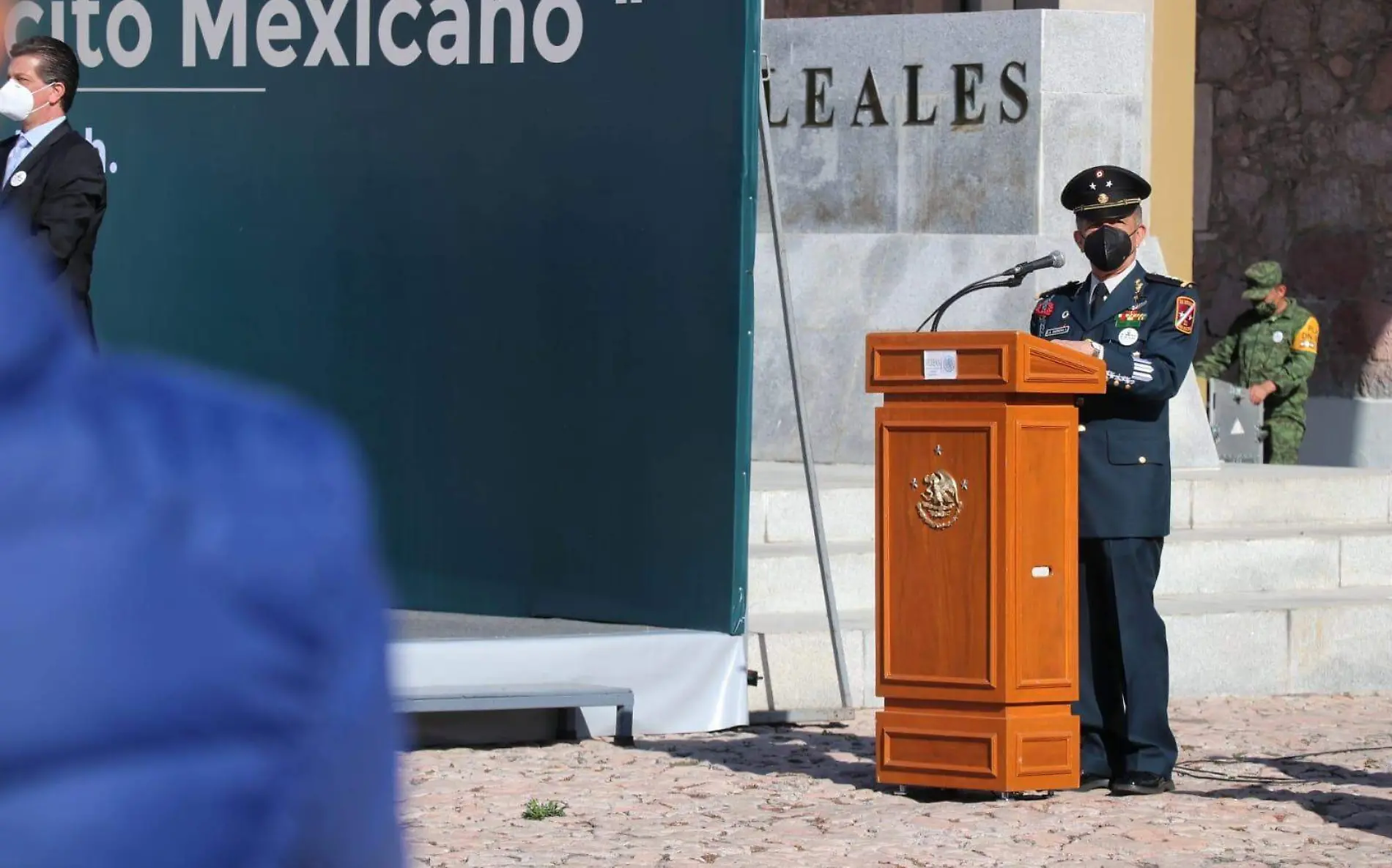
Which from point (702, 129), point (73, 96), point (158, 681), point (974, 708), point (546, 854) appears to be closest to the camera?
point (158, 681)

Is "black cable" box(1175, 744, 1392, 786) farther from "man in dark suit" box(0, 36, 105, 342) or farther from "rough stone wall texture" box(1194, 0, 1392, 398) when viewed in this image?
"rough stone wall texture" box(1194, 0, 1392, 398)

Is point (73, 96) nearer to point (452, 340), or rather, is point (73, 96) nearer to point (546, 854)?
point (452, 340)

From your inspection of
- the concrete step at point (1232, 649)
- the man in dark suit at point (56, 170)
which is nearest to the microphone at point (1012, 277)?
the concrete step at point (1232, 649)

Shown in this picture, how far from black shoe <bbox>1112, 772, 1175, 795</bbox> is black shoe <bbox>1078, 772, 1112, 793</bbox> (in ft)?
0.25

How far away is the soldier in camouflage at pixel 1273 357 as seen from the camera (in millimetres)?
13273

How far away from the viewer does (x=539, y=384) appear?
7035mm

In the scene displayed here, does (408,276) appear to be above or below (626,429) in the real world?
above

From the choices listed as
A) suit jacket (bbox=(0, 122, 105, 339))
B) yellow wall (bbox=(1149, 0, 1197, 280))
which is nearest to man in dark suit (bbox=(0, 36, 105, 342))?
suit jacket (bbox=(0, 122, 105, 339))

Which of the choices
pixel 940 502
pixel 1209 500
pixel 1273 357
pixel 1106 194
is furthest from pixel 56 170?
pixel 1273 357

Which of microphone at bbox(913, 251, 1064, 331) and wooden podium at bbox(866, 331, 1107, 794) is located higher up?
microphone at bbox(913, 251, 1064, 331)

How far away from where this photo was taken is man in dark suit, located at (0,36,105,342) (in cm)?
654

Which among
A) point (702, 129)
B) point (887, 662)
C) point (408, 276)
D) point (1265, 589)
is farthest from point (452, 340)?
point (1265, 589)

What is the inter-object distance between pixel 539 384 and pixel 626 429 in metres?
0.32

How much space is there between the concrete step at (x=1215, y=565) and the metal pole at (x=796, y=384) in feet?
2.69
